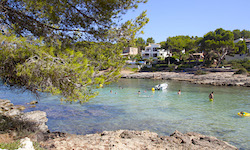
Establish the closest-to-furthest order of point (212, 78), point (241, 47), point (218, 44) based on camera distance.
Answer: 1. point (212, 78)
2. point (218, 44)
3. point (241, 47)

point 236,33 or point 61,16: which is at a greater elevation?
point 236,33

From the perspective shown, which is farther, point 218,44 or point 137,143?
point 218,44

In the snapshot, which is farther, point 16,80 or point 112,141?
point 112,141

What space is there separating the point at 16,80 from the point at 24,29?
2665mm

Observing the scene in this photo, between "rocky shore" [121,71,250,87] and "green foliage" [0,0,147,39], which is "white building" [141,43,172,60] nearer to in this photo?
"rocky shore" [121,71,250,87]

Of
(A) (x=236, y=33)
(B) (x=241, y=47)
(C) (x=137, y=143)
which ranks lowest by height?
(C) (x=137, y=143)

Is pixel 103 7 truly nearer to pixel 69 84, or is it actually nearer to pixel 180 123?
pixel 69 84

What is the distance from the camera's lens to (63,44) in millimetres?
9281

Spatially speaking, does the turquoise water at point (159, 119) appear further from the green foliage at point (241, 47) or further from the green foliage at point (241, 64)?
the green foliage at point (241, 47)

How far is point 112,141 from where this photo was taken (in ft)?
31.4

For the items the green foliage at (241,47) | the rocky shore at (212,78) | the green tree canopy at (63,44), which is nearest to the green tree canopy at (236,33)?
the green foliage at (241,47)

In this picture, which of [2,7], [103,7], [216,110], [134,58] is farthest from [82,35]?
[134,58]

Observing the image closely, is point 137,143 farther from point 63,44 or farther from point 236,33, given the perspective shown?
point 236,33

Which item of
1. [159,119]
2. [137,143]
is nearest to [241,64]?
[159,119]
